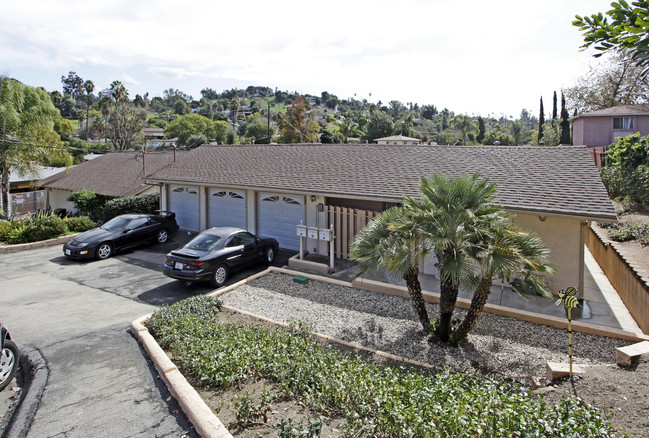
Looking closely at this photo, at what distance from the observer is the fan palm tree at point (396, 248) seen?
24.2 feet

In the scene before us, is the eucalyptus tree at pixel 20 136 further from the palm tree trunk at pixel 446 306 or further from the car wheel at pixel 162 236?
the palm tree trunk at pixel 446 306

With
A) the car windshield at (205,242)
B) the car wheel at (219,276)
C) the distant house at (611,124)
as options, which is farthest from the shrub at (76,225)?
the distant house at (611,124)

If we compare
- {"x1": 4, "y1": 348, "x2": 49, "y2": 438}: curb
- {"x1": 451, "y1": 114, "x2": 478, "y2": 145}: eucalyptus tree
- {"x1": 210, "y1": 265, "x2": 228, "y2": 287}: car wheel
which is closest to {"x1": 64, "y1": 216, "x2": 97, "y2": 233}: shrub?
{"x1": 210, "y1": 265, "x2": 228, "y2": 287}: car wheel

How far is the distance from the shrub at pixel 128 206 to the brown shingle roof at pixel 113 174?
1.45m

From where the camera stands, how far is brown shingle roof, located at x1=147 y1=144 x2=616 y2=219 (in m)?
10.5

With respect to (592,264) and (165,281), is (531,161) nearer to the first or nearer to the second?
(592,264)

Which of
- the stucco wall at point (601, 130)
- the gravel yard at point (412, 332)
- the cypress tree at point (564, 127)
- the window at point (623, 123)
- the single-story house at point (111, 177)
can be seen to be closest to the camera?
the gravel yard at point (412, 332)

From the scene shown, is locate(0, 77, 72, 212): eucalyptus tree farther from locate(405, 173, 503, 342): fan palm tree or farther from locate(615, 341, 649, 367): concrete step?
locate(615, 341, 649, 367): concrete step

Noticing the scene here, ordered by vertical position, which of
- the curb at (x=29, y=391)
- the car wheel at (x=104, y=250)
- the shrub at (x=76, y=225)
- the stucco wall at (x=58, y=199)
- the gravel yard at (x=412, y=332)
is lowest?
the curb at (x=29, y=391)

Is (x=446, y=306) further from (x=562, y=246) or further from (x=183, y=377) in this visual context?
(x=562, y=246)

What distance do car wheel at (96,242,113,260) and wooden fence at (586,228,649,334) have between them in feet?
51.9

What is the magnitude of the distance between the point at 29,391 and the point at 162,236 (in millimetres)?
11788

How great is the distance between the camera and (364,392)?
4750mm

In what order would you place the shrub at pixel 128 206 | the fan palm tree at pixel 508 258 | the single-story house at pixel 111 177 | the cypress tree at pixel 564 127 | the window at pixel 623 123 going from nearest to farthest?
the fan palm tree at pixel 508 258 < the shrub at pixel 128 206 < the single-story house at pixel 111 177 < the window at pixel 623 123 < the cypress tree at pixel 564 127
